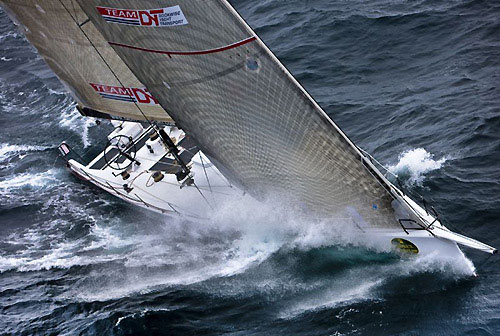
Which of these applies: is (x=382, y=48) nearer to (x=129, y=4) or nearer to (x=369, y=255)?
(x=369, y=255)

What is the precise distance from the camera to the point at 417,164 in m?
18.8

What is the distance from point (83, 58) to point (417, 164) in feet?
33.2

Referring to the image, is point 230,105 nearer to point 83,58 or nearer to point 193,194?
point 193,194

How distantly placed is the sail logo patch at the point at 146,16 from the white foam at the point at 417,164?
28.0ft

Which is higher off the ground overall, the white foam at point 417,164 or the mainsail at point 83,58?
the mainsail at point 83,58

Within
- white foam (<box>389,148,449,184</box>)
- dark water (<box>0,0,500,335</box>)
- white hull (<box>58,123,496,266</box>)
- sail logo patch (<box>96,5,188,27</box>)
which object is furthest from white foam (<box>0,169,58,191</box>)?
white foam (<box>389,148,449,184</box>)

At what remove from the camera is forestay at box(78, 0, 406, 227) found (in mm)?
13109

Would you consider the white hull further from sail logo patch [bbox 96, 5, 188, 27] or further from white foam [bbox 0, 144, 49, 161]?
sail logo patch [bbox 96, 5, 188, 27]

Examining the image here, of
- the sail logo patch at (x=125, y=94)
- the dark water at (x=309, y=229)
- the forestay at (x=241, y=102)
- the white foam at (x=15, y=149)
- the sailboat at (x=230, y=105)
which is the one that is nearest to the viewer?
the forestay at (x=241, y=102)

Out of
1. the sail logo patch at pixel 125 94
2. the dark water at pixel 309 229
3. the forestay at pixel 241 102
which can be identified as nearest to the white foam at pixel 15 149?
the dark water at pixel 309 229

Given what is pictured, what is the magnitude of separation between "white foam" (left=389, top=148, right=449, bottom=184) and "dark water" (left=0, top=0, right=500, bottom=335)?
0.05 metres

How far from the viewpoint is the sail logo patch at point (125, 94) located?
18.5m

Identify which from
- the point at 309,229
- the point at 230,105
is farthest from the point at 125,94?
the point at 309,229

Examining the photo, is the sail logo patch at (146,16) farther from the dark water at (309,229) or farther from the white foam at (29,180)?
the white foam at (29,180)
